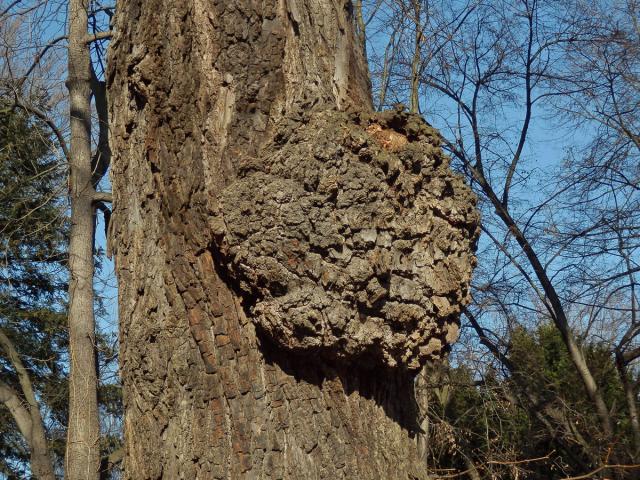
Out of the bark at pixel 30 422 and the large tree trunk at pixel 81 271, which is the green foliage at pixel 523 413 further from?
the bark at pixel 30 422

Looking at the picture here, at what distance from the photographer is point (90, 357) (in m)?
9.95

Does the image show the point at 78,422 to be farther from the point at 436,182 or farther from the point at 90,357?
the point at 436,182

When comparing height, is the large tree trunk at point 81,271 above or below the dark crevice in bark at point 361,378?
above

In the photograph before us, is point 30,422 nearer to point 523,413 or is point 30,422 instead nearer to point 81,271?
point 81,271

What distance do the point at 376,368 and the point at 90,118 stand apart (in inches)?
376

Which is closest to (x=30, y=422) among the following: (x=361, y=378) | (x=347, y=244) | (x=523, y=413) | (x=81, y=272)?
(x=81, y=272)

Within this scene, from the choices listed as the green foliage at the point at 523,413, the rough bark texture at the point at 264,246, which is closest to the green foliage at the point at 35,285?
the green foliage at the point at 523,413

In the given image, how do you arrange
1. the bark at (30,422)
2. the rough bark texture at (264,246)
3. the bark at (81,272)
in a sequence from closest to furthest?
the rough bark texture at (264,246) < the bark at (81,272) < the bark at (30,422)

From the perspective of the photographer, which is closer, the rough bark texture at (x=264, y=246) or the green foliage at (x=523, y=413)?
the rough bark texture at (x=264, y=246)

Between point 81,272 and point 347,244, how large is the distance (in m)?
8.83

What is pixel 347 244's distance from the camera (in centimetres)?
209

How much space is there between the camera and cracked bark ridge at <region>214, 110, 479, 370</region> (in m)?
2.05

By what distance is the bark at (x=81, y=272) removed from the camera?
954 cm

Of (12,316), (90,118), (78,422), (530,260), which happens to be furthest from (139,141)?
(12,316)
